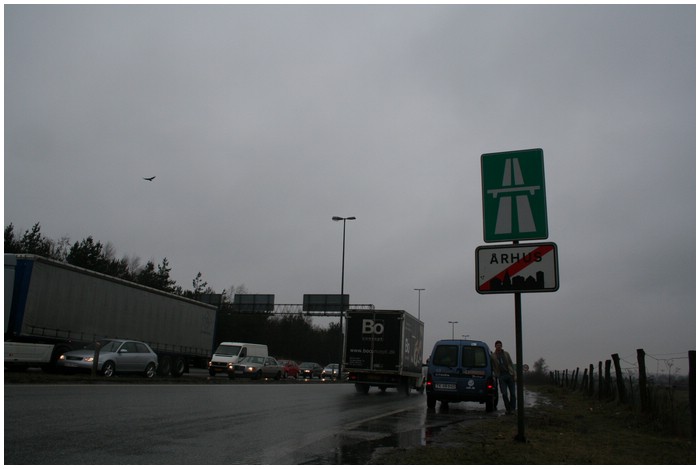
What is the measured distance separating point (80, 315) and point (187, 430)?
54.1 ft

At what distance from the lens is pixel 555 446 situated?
7676 mm

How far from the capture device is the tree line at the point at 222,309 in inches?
2594

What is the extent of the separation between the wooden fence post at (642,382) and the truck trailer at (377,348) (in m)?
12.0

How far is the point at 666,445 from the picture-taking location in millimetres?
8320

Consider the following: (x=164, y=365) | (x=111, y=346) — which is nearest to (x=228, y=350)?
(x=164, y=365)

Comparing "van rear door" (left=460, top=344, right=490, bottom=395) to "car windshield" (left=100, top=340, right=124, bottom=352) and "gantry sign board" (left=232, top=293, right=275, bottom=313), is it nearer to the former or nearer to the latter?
"car windshield" (left=100, top=340, right=124, bottom=352)

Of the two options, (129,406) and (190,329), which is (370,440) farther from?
(190,329)

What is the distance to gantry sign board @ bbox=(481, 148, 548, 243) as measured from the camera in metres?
7.73

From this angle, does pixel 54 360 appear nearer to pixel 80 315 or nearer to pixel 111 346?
pixel 111 346

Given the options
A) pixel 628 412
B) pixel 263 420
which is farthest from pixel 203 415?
pixel 628 412

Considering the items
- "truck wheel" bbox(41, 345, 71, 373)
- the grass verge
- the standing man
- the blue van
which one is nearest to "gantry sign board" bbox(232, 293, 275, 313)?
"truck wheel" bbox(41, 345, 71, 373)

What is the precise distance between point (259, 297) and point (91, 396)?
48.7m

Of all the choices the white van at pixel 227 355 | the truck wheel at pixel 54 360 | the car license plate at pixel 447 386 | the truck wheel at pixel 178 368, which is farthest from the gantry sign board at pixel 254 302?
the car license plate at pixel 447 386

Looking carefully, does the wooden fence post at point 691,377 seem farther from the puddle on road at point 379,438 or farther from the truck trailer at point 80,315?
the truck trailer at point 80,315
